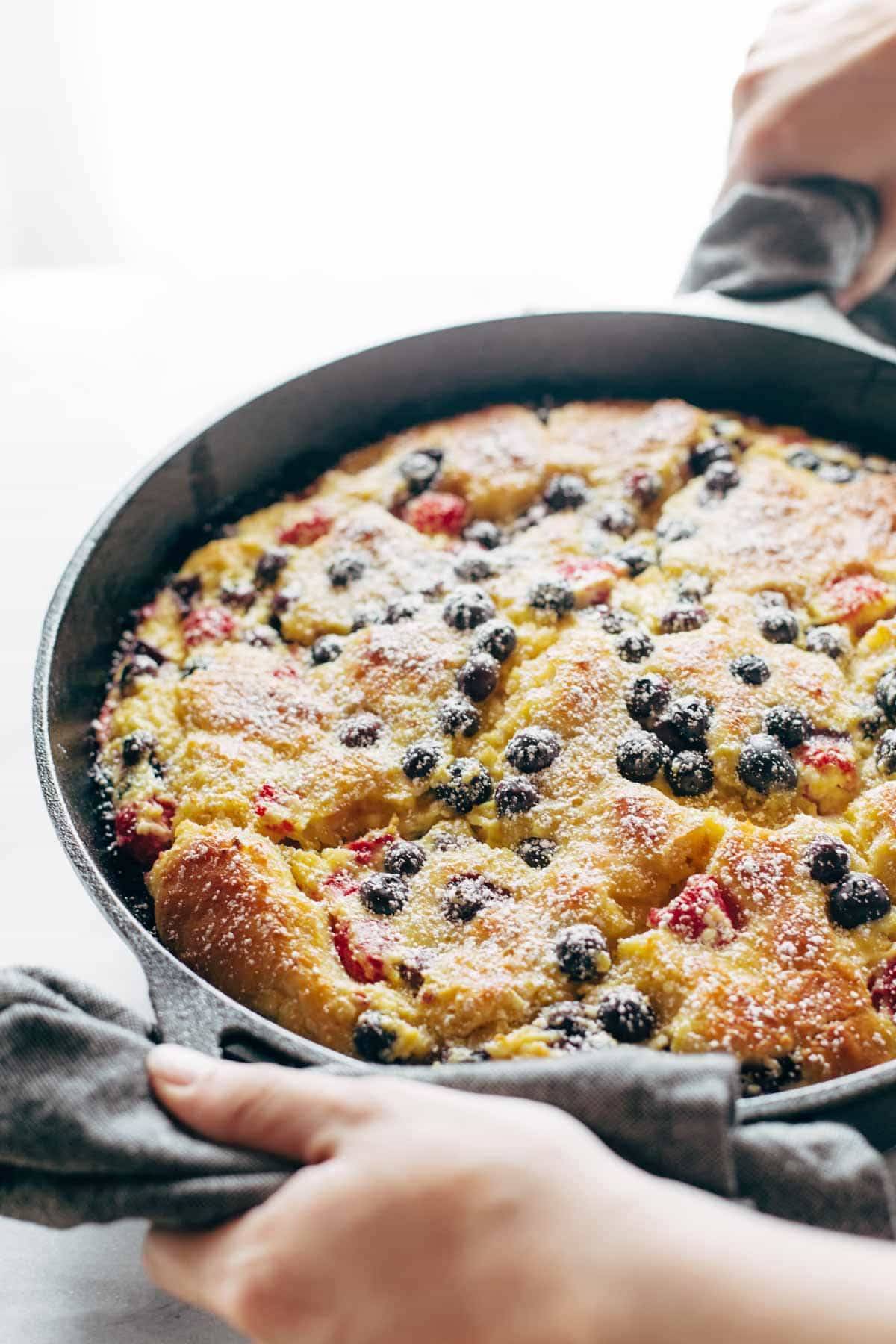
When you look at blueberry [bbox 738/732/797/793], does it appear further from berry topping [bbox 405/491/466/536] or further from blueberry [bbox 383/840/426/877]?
berry topping [bbox 405/491/466/536]

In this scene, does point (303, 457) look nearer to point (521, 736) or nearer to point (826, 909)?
point (521, 736)

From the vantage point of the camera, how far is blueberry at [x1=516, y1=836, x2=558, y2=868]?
2.12 meters

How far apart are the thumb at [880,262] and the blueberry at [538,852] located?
181 cm

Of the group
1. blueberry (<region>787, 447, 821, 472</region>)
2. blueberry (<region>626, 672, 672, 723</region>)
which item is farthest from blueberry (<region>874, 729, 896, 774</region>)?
blueberry (<region>787, 447, 821, 472</region>)

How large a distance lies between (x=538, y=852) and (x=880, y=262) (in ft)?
6.45

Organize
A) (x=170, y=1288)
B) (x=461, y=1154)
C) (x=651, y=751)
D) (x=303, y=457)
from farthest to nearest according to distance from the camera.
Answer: (x=303, y=457)
(x=651, y=751)
(x=170, y=1288)
(x=461, y=1154)

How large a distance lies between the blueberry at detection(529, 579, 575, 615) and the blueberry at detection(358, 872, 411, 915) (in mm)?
683

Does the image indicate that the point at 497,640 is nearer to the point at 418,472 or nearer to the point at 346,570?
the point at 346,570

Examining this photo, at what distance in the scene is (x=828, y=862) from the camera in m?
2.04

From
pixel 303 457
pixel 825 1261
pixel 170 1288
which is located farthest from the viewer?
pixel 303 457

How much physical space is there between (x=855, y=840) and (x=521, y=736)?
24.2 inches

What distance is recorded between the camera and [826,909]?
2.03 m

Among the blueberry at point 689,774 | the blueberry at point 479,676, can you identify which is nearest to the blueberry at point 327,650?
the blueberry at point 479,676

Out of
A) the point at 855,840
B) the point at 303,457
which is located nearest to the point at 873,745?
the point at 855,840
